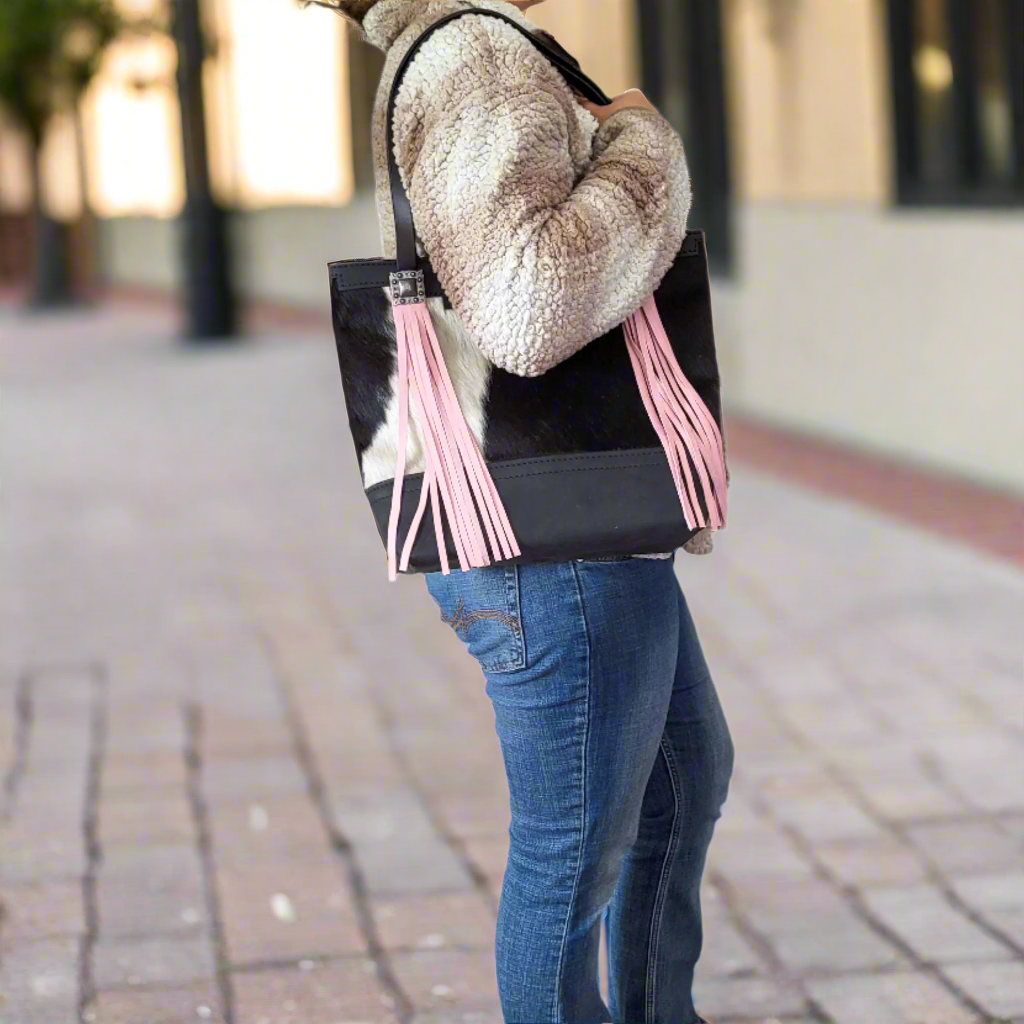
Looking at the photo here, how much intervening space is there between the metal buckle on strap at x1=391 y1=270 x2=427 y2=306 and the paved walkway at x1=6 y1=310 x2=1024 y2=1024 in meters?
1.48

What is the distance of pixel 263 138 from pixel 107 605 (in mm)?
16105

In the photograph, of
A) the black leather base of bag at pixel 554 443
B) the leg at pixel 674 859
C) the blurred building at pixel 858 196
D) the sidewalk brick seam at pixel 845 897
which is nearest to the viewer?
the black leather base of bag at pixel 554 443

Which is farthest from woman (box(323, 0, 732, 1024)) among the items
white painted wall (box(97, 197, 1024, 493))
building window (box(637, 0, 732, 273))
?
building window (box(637, 0, 732, 273))

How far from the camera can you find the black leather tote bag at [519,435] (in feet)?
6.62

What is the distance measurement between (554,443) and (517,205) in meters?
0.28

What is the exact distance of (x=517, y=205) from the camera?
194cm

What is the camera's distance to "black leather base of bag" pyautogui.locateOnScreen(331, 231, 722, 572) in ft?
6.68

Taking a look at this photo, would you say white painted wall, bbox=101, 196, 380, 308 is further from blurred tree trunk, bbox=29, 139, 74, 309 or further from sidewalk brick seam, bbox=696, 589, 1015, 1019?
sidewalk brick seam, bbox=696, 589, 1015, 1019

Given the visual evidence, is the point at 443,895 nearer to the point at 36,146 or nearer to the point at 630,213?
the point at 630,213

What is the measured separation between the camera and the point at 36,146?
22.0 meters

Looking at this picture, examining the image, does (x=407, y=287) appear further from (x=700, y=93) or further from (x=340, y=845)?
(x=700, y=93)

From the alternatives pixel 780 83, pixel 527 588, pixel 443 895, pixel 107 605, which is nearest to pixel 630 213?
pixel 527 588

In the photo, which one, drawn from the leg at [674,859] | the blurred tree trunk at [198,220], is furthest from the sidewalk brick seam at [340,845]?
the blurred tree trunk at [198,220]

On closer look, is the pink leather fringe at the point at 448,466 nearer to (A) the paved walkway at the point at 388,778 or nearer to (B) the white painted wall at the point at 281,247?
(A) the paved walkway at the point at 388,778
